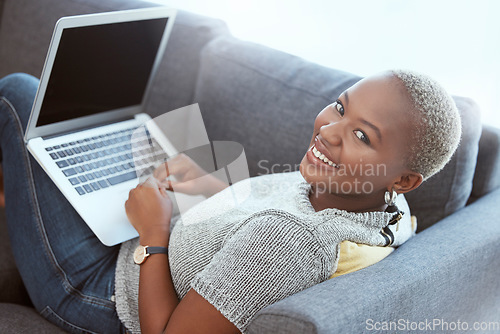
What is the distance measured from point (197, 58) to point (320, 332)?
1.11m

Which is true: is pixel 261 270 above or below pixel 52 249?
above

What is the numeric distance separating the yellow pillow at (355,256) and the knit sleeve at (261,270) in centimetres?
5

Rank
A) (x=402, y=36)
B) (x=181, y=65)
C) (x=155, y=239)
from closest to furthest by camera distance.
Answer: (x=155, y=239) → (x=402, y=36) → (x=181, y=65)

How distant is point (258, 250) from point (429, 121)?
36 centimetres

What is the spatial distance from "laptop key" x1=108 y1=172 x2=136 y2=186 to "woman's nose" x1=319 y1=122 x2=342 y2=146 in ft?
1.77

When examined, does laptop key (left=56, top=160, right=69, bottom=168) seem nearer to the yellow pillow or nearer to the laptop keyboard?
the laptop keyboard

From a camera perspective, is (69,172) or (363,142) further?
(69,172)

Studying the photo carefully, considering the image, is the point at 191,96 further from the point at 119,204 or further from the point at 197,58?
the point at 119,204

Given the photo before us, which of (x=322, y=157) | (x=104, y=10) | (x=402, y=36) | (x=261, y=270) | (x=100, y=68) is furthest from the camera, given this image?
(x=104, y=10)

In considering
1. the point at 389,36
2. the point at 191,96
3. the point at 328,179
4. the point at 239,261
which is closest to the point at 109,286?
the point at 239,261

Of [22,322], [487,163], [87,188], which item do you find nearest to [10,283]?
[22,322]

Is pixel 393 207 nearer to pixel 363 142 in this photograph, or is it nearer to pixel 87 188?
pixel 363 142

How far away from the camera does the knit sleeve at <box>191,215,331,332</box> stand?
31.8 inches

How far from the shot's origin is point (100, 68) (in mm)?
1279
